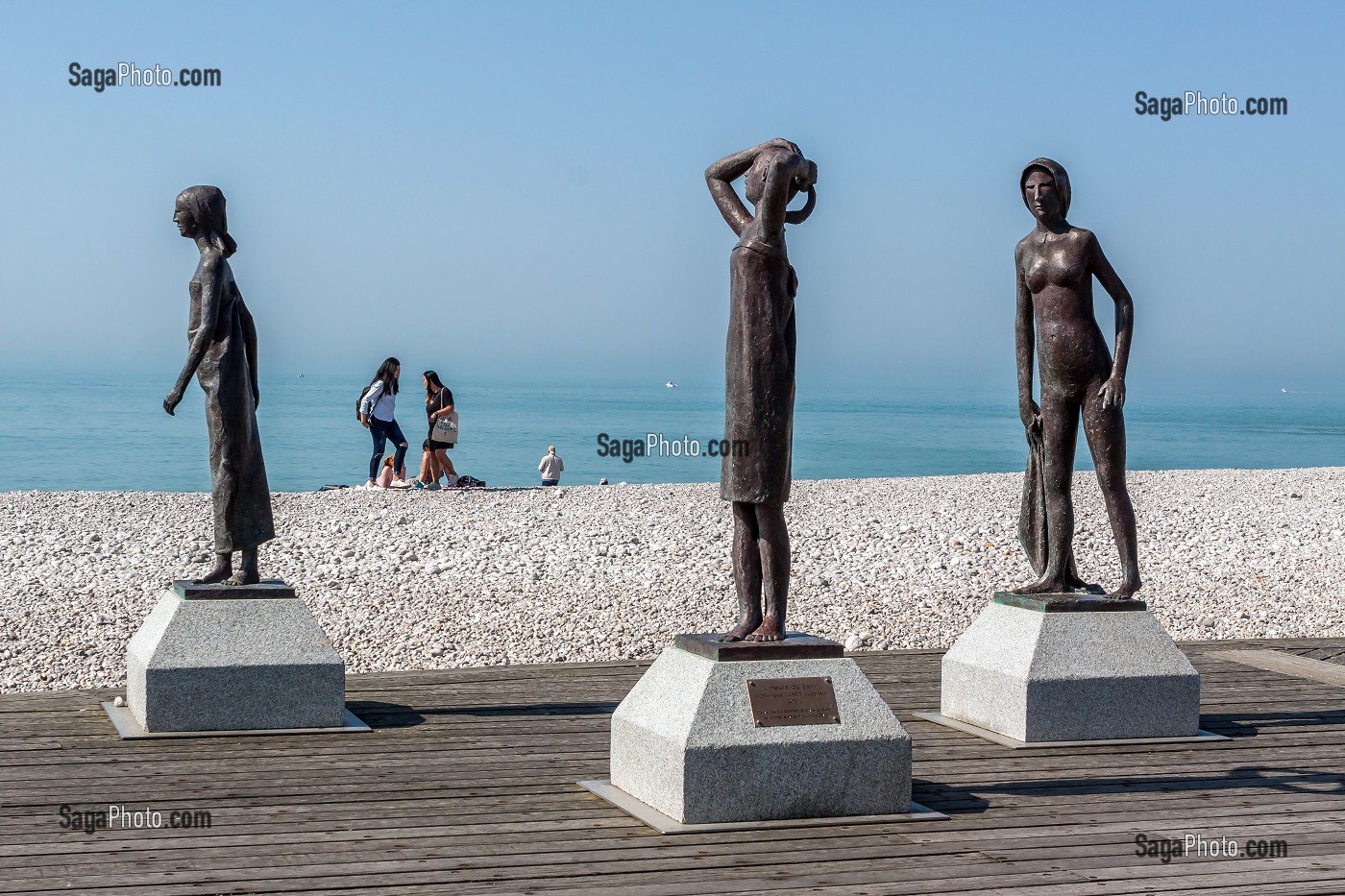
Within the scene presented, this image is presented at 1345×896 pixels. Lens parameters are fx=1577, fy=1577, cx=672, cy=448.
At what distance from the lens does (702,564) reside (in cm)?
1394

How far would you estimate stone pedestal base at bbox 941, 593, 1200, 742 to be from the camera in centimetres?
732

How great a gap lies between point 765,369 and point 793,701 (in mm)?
1261

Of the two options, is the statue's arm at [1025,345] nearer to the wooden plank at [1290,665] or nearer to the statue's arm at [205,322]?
the wooden plank at [1290,665]

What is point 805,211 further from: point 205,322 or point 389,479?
point 389,479

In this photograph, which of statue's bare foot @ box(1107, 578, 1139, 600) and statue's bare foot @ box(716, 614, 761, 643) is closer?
statue's bare foot @ box(716, 614, 761, 643)

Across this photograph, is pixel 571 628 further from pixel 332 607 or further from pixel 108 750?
pixel 108 750

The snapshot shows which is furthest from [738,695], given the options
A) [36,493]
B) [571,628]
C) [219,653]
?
[36,493]

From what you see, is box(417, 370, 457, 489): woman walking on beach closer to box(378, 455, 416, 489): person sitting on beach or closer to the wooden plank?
box(378, 455, 416, 489): person sitting on beach

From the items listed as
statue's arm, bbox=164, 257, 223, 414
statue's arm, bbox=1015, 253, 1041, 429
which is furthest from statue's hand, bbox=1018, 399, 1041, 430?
statue's arm, bbox=164, 257, 223, 414

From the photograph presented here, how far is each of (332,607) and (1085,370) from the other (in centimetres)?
657

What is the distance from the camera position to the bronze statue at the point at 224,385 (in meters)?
7.54

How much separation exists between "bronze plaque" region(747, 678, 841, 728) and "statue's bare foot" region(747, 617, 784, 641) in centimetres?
20

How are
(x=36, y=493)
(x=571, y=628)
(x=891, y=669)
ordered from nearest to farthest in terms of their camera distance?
1. (x=891, y=669)
2. (x=571, y=628)
3. (x=36, y=493)

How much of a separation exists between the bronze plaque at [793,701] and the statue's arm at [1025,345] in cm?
246
